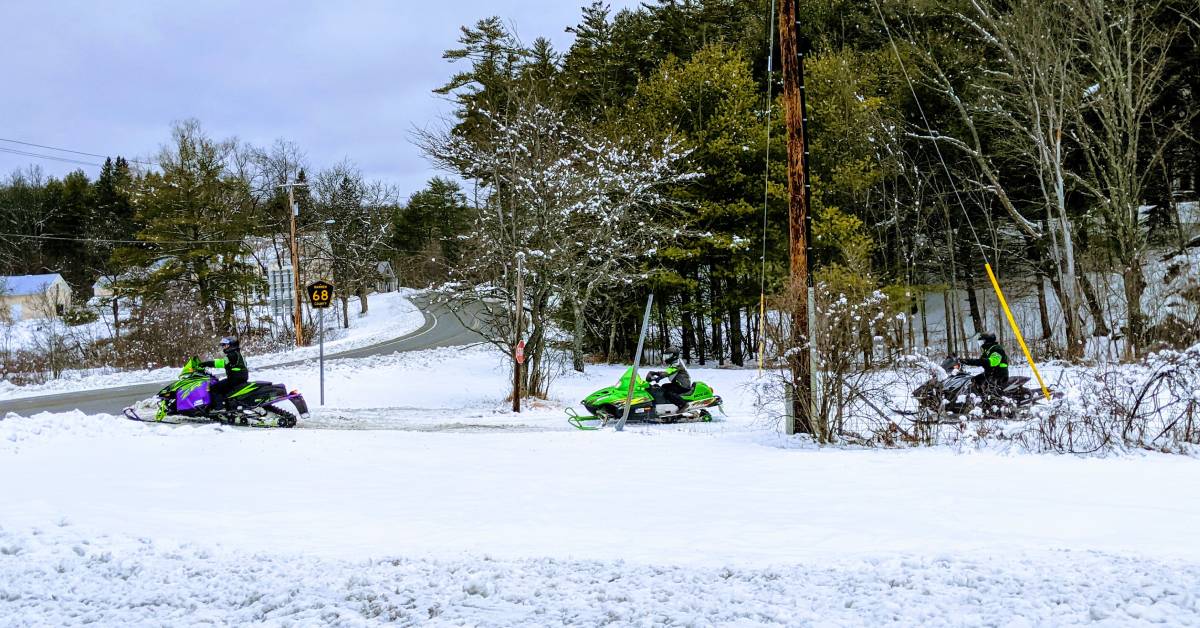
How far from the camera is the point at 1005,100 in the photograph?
2573 cm

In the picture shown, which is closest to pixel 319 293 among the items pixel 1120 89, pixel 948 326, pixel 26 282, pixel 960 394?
pixel 960 394

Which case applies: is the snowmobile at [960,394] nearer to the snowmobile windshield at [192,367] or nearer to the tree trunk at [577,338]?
the snowmobile windshield at [192,367]

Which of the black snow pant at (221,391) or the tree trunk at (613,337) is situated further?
the tree trunk at (613,337)

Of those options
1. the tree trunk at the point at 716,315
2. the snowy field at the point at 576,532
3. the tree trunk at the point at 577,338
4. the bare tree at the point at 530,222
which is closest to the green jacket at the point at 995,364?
the snowy field at the point at 576,532

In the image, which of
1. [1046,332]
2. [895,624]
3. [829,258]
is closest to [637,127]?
[829,258]

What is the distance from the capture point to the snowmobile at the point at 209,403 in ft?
48.2

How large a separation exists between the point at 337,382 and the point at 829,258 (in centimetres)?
1762

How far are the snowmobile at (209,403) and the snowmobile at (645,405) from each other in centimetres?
529

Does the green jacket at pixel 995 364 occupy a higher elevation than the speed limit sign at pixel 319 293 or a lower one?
lower

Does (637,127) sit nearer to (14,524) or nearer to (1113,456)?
(1113,456)

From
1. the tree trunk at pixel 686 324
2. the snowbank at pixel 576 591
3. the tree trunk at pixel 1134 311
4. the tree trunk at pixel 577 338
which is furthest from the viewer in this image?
the tree trunk at pixel 686 324

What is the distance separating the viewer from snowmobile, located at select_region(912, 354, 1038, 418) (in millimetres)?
10961

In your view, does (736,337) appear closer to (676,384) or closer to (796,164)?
(676,384)

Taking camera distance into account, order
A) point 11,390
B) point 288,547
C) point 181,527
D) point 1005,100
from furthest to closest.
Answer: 1. point 1005,100
2. point 11,390
3. point 181,527
4. point 288,547
